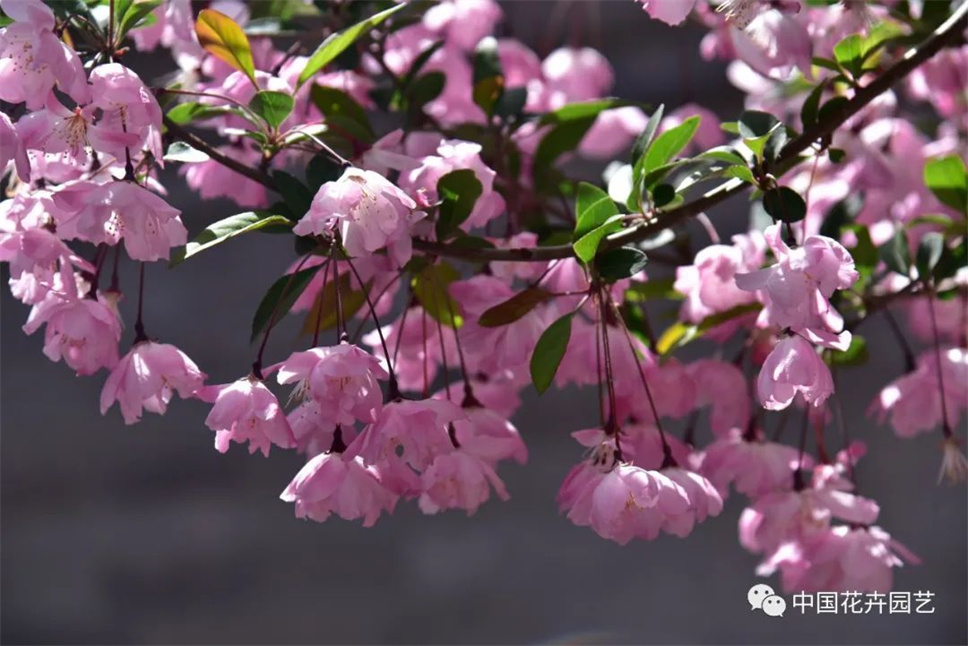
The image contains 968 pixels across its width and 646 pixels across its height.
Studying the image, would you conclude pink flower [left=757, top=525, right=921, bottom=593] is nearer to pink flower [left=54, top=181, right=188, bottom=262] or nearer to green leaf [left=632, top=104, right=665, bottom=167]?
green leaf [left=632, top=104, right=665, bottom=167]

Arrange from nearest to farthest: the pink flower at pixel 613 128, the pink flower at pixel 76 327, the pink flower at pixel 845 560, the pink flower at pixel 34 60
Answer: the pink flower at pixel 34 60 < the pink flower at pixel 76 327 < the pink flower at pixel 845 560 < the pink flower at pixel 613 128

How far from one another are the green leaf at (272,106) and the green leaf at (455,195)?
12cm

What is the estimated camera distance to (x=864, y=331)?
219 cm

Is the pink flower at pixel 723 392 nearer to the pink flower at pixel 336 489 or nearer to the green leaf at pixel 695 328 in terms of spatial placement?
the green leaf at pixel 695 328

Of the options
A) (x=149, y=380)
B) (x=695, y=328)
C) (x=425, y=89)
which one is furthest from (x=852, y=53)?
(x=149, y=380)

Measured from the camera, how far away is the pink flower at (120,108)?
729 mm

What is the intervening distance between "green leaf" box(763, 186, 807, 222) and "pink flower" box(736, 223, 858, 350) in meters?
0.07

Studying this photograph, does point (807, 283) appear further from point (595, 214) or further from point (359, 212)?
point (359, 212)

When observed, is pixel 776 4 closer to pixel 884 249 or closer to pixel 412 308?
pixel 884 249

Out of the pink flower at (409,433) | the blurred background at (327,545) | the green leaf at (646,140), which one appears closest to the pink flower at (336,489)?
the pink flower at (409,433)

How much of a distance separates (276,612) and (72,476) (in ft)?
1.51

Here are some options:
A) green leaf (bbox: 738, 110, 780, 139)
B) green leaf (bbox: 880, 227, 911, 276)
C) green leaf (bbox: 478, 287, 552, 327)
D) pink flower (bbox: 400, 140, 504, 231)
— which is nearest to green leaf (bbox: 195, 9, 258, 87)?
pink flower (bbox: 400, 140, 504, 231)

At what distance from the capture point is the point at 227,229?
782 millimetres

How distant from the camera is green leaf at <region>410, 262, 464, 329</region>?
94 cm
